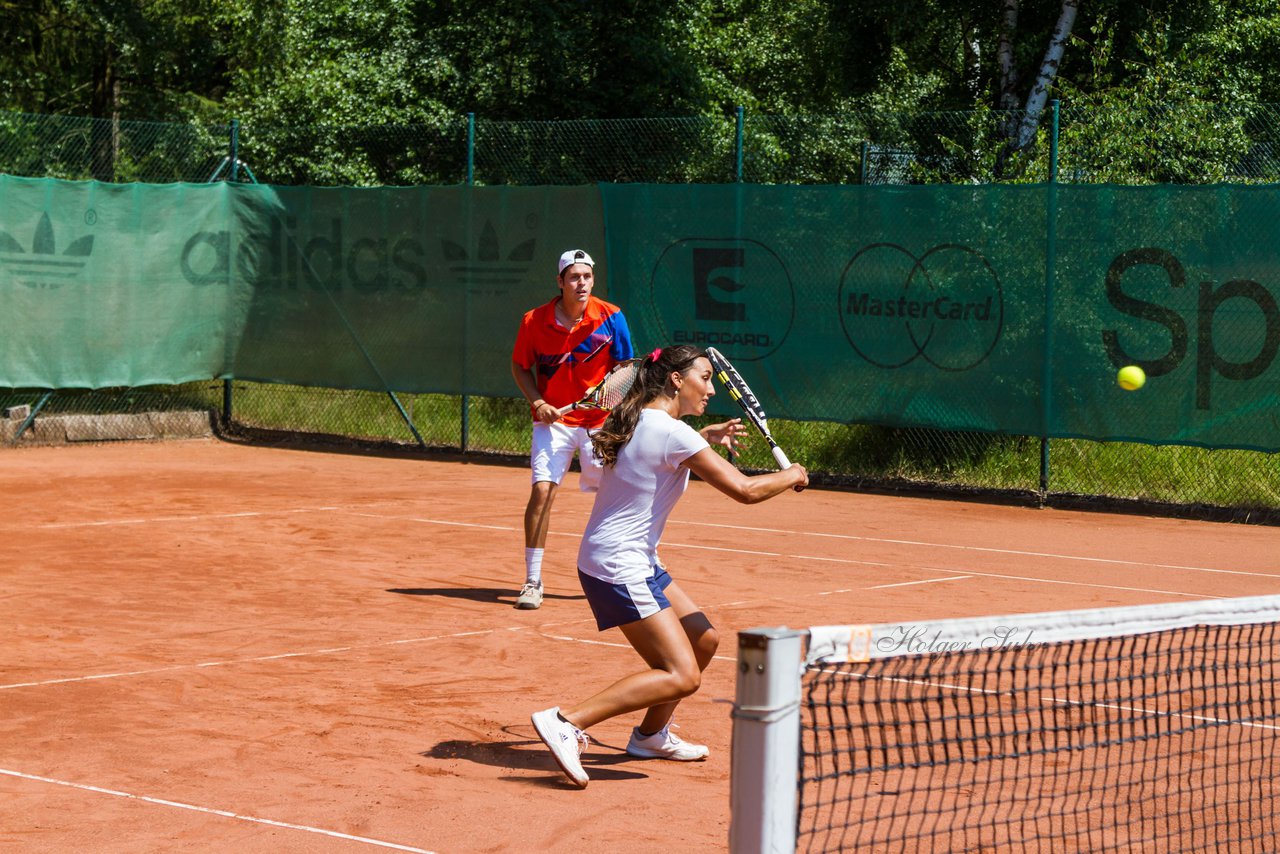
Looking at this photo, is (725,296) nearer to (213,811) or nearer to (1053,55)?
(1053,55)

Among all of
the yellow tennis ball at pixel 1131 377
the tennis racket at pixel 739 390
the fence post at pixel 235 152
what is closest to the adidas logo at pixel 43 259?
the fence post at pixel 235 152

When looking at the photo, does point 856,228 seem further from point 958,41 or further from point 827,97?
point 827,97

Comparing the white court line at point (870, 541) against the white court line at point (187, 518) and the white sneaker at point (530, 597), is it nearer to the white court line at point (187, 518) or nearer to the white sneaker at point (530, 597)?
the white court line at point (187, 518)

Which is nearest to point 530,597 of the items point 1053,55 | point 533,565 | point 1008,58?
point 533,565

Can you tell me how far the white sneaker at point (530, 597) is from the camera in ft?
26.4

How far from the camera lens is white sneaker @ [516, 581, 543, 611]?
8.05 m

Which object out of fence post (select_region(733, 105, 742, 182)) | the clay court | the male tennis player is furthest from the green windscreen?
the male tennis player

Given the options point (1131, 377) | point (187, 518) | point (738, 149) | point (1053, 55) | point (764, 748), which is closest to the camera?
point (764, 748)

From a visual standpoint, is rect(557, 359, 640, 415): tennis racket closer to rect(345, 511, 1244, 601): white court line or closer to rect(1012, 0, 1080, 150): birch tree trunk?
rect(345, 511, 1244, 601): white court line

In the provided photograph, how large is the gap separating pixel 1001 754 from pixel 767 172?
1354 centimetres

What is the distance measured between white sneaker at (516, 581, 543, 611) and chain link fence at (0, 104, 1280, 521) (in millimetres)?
5699

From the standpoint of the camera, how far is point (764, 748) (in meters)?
2.82

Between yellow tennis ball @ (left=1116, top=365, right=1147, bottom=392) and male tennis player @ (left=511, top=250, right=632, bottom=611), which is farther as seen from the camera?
yellow tennis ball @ (left=1116, top=365, right=1147, bottom=392)

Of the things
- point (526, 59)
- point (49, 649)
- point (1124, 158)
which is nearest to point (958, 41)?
point (526, 59)
